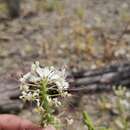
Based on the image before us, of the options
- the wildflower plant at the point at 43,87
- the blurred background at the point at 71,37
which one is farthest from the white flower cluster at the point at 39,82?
the blurred background at the point at 71,37

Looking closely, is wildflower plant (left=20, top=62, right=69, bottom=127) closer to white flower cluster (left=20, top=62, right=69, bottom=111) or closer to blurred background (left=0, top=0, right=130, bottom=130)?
white flower cluster (left=20, top=62, right=69, bottom=111)

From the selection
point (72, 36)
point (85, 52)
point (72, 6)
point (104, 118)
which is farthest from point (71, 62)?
point (72, 6)

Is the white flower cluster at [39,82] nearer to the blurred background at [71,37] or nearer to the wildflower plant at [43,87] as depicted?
the wildflower plant at [43,87]

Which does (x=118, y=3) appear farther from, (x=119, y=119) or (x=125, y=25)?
(x=119, y=119)

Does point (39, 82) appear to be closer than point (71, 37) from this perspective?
Yes

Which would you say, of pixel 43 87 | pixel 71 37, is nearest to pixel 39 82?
pixel 43 87

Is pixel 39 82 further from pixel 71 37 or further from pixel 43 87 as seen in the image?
pixel 71 37

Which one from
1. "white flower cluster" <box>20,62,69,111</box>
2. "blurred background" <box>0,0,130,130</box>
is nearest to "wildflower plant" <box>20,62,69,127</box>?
"white flower cluster" <box>20,62,69,111</box>
